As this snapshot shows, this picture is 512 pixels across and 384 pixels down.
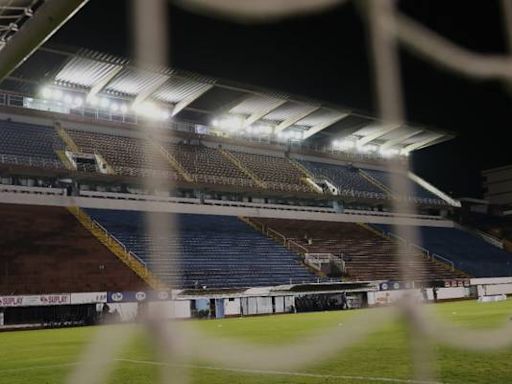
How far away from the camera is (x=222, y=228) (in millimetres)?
24391

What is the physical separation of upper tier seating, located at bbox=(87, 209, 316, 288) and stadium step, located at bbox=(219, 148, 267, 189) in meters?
3.04

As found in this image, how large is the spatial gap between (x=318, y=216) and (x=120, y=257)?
12.6 meters

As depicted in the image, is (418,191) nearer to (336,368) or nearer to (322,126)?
(322,126)

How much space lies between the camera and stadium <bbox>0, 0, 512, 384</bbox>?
9.09 ft

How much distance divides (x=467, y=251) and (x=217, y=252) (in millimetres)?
15351

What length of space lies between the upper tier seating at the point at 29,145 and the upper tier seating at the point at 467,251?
49.8ft

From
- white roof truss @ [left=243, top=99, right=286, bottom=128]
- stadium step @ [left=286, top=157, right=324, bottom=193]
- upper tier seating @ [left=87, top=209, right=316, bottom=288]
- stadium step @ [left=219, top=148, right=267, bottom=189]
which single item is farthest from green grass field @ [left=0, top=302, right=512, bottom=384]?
white roof truss @ [left=243, top=99, right=286, bottom=128]

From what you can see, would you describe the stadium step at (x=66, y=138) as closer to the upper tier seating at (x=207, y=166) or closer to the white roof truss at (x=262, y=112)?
the upper tier seating at (x=207, y=166)

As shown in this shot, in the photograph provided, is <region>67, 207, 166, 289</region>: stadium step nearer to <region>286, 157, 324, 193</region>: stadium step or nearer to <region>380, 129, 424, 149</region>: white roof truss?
<region>286, 157, 324, 193</region>: stadium step

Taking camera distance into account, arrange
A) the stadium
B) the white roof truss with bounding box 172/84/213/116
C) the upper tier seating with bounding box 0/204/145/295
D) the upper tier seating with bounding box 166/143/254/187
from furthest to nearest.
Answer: the white roof truss with bounding box 172/84/213/116 → the upper tier seating with bounding box 166/143/254/187 → the upper tier seating with bounding box 0/204/145/295 → the stadium

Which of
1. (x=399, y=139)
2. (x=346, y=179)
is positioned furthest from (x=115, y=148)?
(x=399, y=139)

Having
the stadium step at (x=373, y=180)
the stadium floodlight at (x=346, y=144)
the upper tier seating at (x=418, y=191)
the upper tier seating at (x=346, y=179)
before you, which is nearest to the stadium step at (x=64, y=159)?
the upper tier seating at (x=346, y=179)

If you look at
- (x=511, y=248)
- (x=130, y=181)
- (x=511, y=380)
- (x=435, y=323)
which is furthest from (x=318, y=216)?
(x=435, y=323)

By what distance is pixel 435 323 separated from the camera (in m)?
2.90
